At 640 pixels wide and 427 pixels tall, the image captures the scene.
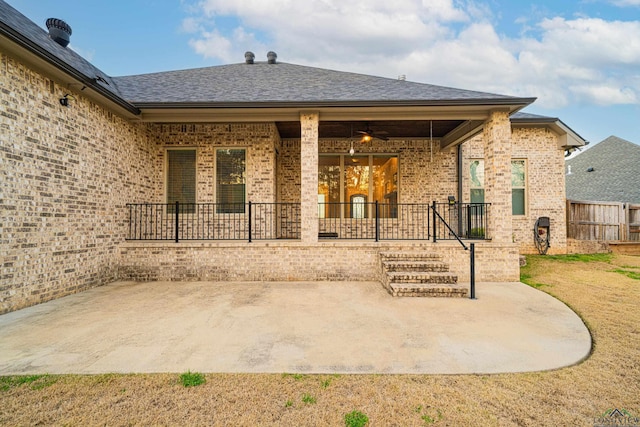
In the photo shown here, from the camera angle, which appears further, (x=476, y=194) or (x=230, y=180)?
(x=476, y=194)

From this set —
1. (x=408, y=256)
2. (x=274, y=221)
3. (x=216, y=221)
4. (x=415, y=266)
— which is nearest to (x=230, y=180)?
(x=216, y=221)

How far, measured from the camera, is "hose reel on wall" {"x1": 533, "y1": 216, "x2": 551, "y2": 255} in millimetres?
9500

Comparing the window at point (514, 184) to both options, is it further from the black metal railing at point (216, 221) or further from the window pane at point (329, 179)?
the black metal railing at point (216, 221)

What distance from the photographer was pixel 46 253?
4.66 m

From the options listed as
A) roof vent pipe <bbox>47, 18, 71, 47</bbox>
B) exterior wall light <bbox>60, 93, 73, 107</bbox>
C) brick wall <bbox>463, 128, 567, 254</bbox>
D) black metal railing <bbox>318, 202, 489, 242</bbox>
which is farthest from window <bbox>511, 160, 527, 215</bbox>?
roof vent pipe <bbox>47, 18, 71, 47</bbox>

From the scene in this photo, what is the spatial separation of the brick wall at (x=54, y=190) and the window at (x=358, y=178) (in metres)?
5.48

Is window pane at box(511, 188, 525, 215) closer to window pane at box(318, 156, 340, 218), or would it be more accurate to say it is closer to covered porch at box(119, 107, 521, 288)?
covered porch at box(119, 107, 521, 288)

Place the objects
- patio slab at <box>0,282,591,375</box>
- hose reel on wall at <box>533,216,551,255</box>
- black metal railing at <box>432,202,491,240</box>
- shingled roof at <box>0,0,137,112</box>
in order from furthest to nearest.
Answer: hose reel on wall at <box>533,216,551,255</box>, black metal railing at <box>432,202,491,240</box>, shingled roof at <box>0,0,137,112</box>, patio slab at <box>0,282,591,375</box>

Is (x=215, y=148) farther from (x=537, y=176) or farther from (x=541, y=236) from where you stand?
(x=541, y=236)

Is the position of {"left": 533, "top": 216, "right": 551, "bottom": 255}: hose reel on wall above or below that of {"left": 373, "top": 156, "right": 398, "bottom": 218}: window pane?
below

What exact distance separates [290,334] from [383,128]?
6855mm

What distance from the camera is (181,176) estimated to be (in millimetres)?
7945

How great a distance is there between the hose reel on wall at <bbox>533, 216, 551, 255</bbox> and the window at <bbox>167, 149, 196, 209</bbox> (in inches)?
425

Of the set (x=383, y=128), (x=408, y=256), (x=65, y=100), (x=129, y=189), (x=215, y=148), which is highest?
(x=383, y=128)
